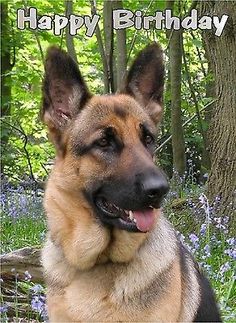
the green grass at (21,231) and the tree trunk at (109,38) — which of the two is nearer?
the green grass at (21,231)

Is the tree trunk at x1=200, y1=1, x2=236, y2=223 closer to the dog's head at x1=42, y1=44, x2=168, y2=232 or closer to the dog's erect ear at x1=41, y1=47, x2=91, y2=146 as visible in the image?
the dog's head at x1=42, y1=44, x2=168, y2=232

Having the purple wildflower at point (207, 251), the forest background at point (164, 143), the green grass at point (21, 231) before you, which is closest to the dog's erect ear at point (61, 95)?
the forest background at point (164, 143)

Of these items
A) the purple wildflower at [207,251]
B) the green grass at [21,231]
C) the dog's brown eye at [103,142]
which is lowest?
the green grass at [21,231]

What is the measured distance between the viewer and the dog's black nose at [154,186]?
3605 mm

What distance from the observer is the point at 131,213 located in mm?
3803

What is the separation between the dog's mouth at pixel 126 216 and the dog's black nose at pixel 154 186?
14 centimetres

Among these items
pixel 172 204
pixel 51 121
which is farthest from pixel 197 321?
pixel 172 204

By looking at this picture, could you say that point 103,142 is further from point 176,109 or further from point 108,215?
point 176,109

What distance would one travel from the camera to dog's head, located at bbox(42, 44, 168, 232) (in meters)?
3.72

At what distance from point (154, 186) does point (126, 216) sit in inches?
12.5

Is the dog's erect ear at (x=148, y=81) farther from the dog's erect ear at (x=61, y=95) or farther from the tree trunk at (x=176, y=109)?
the tree trunk at (x=176, y=109)

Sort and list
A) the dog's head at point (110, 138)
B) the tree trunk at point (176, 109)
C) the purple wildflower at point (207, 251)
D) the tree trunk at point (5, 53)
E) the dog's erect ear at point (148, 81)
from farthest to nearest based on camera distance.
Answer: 1. the tree trunk at point (5, 53)
2. the tree trunk at point (176, 109)
3. the purple wildflower at point (207, 251)
4. the dog's erect ear at point (148, 81)
5. the dog's head at point (110, 138)

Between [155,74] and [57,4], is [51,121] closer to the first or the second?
[155,74]

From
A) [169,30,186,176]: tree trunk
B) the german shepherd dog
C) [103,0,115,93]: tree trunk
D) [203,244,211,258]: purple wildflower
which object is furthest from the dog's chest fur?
[169,30,186,176]: tree trunk
